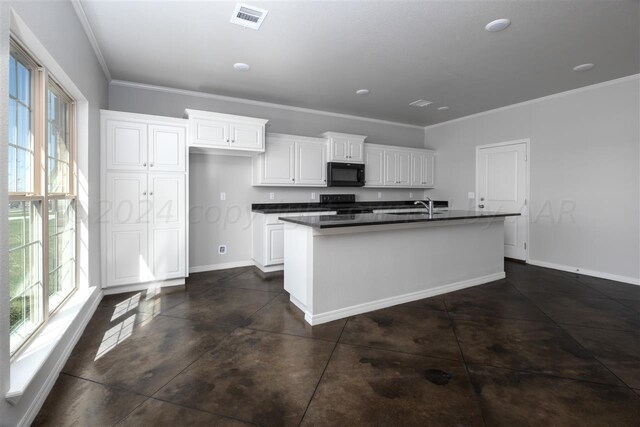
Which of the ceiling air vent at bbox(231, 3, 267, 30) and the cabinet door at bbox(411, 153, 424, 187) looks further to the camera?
the cabinet door at bbox(411, 153, 424, 187)

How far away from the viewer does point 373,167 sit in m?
5.42

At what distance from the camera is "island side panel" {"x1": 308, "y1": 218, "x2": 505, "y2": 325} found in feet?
8.61

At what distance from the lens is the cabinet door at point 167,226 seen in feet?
11.4

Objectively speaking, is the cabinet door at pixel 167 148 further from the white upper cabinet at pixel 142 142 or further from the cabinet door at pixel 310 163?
the cabinet door at pixel 310 163

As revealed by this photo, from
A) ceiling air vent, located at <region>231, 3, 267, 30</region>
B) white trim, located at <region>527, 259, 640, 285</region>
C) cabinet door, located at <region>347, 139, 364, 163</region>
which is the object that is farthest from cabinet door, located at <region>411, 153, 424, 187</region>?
ceiling air vent, located at <region>231, 3, 267, 30</region>

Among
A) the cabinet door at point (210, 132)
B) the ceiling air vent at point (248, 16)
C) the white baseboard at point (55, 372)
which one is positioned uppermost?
the ceiling air vent at point (248, 16)

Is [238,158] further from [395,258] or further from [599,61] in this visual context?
[599,61]

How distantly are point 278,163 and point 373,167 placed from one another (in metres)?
1.85

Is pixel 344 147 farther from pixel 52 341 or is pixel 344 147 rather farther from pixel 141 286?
pixel 52 341

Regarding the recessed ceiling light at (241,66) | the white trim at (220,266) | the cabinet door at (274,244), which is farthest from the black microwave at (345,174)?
the recessed ceiling light at (241,66)

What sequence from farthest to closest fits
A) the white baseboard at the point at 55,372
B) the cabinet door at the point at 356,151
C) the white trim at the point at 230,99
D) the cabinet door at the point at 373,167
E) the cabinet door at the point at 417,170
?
the cabinet door at the point at 417,170
the cabinet door at the point at 373,167
the cabinet door at the point at 356,151
the white trim at the point at 230,99
the white baseboard at the point at 55,372

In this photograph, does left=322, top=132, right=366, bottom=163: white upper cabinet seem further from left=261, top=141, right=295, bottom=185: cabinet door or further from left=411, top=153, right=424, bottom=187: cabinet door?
left=411, top=153, right=424, bottom=187: cabinet door

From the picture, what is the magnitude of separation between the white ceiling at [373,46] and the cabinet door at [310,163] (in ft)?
2.58

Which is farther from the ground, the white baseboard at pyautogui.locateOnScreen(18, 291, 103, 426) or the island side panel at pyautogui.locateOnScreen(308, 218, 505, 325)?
the island side panel at pyautogui.locateOnScreen(308, 218, 505, 325)
